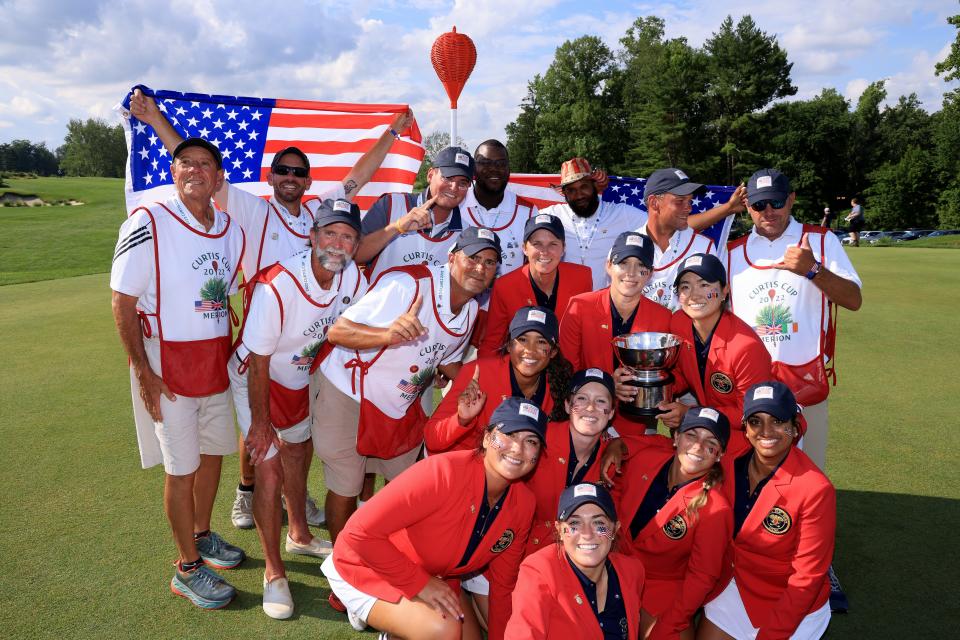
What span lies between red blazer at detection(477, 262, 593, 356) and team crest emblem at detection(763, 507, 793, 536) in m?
1.98

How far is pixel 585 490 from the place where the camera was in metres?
3.43

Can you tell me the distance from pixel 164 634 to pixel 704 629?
10.8ft

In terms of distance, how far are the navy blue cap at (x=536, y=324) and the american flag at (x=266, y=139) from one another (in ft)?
12.0

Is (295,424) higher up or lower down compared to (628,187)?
lower down

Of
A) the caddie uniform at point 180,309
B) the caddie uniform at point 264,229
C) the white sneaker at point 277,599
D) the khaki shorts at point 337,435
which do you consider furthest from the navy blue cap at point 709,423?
the caddie uniform at point 264,229

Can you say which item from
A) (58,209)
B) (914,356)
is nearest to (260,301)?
(914,356)

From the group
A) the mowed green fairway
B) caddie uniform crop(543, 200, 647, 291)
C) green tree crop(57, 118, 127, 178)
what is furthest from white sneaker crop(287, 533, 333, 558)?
green tree crop(57, 118, 127, 178)

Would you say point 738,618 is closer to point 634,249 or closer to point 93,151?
point 634,249

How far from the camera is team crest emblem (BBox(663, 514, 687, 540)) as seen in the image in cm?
400

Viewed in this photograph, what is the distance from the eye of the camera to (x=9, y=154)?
112m

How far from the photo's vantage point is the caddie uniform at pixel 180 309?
4.43 meters

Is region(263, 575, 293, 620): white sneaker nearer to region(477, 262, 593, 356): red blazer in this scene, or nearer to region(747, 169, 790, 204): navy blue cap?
region(477, 262, 593, 356): red blazer

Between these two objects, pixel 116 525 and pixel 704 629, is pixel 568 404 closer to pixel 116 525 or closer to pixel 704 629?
pixel 704 629

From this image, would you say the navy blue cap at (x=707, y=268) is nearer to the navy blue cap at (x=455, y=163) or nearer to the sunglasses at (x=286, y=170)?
the navy blue cap at (x=455, y=163)
